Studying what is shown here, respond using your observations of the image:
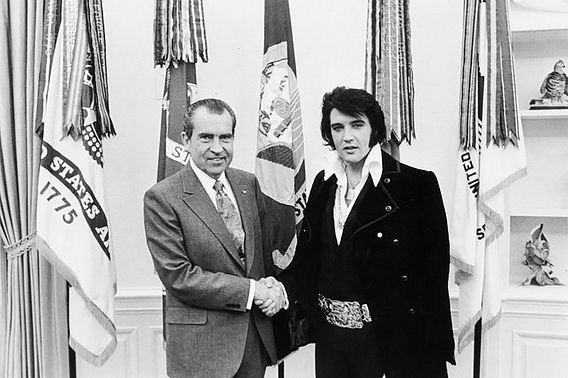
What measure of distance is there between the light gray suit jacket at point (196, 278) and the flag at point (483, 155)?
3.28ft

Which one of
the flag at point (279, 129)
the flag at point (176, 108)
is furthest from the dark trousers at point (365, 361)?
the flag at point (176, 108)

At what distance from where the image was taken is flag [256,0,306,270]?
246cm

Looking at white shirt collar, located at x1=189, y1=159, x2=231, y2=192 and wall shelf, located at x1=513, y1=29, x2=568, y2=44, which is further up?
wall shelf, located at x1=513, y1=29, x2=568, y2=44

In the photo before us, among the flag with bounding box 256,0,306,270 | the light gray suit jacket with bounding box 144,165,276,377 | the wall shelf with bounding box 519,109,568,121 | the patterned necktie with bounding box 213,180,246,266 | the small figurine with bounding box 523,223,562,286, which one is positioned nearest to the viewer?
the light gray suit jacket with bounding box 144,165,276,377

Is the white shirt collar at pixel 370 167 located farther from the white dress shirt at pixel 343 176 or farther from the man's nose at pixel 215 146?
the man's nose at pixel 215 146

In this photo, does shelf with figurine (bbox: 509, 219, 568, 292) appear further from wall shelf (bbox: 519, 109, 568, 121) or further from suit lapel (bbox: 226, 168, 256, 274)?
suit lapel (bbox: 226, 168, 256, 274)

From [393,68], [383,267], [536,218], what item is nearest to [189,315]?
[383,267]

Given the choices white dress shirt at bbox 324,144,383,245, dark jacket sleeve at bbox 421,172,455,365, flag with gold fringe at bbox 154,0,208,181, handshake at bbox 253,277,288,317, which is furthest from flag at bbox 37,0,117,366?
dark jacket sleeve at bbox 421,172,455,365

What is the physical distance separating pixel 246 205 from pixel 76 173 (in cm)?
78

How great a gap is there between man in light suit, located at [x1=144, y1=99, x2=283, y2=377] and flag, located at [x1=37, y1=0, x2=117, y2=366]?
0.56 metres

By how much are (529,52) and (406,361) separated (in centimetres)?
182

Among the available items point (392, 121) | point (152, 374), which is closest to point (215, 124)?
point (392, 121)

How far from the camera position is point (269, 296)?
199 cm

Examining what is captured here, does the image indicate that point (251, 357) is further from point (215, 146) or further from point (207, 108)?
point (207, 108)
